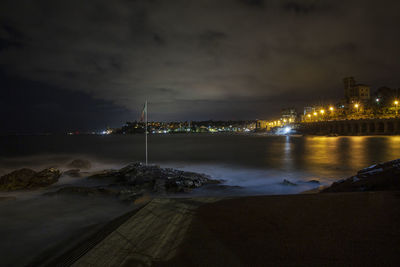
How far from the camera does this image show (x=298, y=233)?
365 cm

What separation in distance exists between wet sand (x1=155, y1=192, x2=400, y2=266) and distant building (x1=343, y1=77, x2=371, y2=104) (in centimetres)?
15232

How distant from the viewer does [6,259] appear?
5258 millimetres

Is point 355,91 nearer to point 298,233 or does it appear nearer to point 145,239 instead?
point 298,233

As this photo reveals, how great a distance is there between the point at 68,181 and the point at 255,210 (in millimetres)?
13141

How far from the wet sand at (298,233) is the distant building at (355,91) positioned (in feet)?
500

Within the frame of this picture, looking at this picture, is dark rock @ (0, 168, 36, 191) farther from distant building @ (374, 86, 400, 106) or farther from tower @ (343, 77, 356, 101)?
tower @ (343, 77, 356, 101)

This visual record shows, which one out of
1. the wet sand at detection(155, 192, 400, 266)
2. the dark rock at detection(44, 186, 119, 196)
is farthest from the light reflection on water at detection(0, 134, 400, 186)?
the wet sand at detection(155, 192, 400, 266)

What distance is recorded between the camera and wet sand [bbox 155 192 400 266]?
3.02m

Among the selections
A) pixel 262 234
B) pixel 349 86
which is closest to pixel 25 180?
pixel 262 234

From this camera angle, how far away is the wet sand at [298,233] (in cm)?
302

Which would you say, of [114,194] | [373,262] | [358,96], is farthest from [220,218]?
[358,96]

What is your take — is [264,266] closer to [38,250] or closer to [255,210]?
[255,210]

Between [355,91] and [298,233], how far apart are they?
161 metres

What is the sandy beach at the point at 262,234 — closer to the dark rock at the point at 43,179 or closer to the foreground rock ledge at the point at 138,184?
the foreground rock ledge at the point at 138,184
